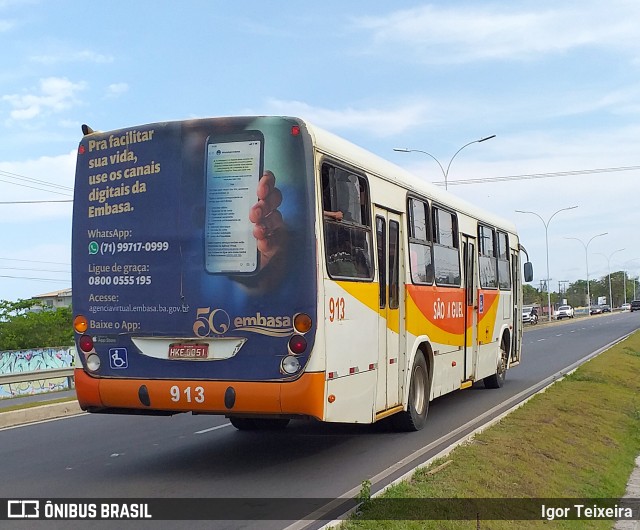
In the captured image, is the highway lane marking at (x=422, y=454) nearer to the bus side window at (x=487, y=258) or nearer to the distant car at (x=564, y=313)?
the bus side window at (x=487, y=258)

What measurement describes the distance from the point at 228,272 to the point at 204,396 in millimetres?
1225

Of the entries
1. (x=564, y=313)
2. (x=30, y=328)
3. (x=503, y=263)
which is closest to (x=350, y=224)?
(x=503, y=263)

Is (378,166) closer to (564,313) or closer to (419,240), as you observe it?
(419,240)

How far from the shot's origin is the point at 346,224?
8.88 meters

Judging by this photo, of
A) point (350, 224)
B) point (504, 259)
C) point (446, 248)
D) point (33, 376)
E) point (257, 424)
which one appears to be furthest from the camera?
point (33, 376)

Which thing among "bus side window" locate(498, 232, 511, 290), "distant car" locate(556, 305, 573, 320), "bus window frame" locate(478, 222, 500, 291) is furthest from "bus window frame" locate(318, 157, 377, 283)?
"distant car" locate(556, 305, 573, 320)

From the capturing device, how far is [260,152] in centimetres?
826

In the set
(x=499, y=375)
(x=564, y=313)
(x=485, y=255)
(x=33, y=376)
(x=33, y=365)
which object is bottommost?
(x=33, y=365)

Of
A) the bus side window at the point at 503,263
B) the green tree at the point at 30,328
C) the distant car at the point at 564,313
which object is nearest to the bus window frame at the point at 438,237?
the bus side window at the point at 503,263

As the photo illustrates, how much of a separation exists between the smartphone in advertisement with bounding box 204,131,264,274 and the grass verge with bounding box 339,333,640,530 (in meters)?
2.68

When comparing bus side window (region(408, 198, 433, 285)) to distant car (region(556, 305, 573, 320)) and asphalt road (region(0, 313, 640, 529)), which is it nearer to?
asphalt road (region(0, 313, 640, 529))

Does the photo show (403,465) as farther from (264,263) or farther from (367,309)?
(264,263)

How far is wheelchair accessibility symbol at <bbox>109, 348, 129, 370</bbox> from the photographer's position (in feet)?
28.0

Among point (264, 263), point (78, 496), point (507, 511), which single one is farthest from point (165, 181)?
point (507, 511)
